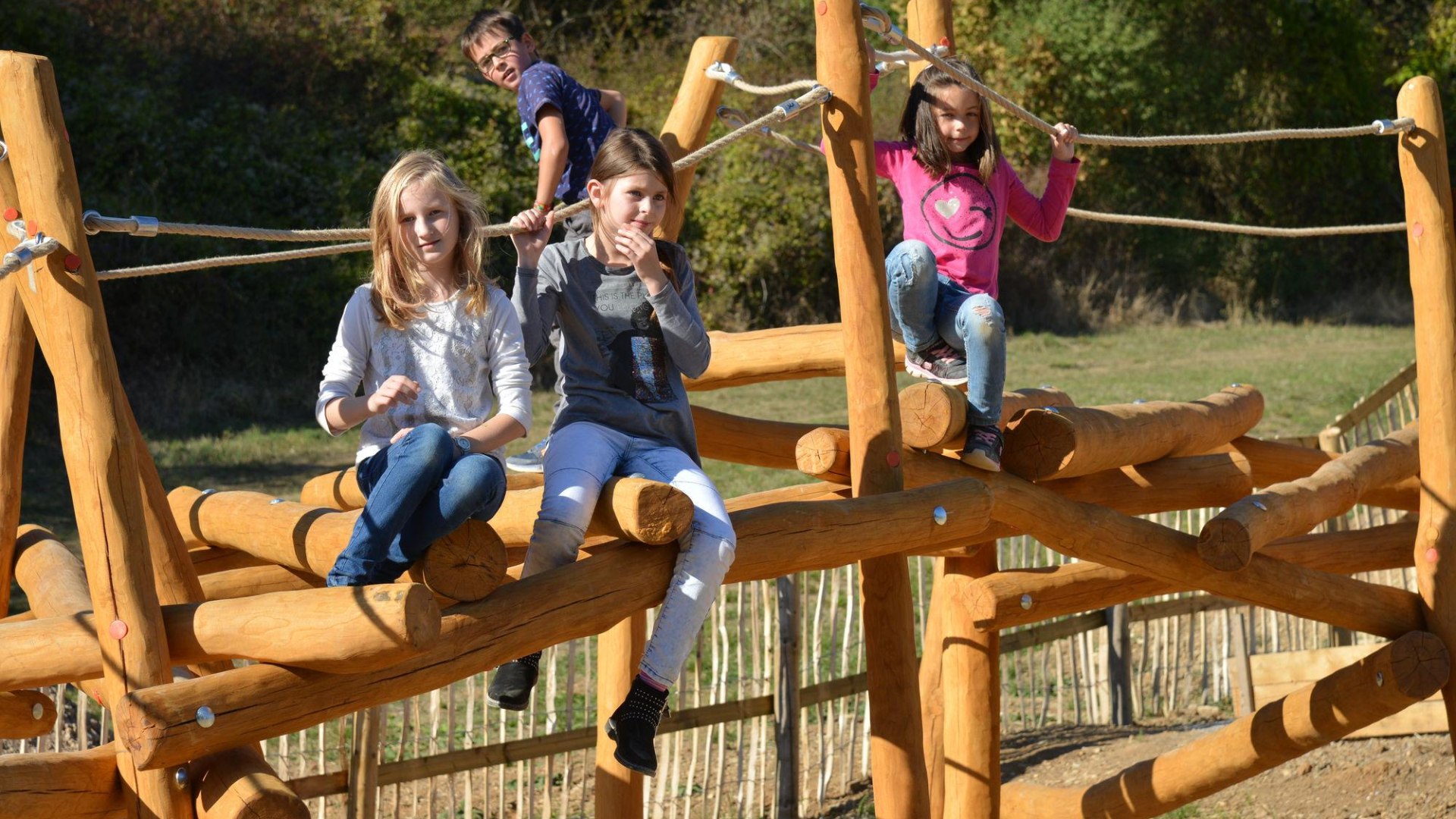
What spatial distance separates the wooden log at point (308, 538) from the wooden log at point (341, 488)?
0.23 m

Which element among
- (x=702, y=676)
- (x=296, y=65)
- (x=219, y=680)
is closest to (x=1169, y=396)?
(x=702, y=676)

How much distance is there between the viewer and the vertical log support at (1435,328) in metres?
4.94

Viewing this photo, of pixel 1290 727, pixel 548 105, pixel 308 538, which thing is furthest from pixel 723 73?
pixel 1290 727

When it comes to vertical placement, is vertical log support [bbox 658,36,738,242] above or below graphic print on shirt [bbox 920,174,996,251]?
above

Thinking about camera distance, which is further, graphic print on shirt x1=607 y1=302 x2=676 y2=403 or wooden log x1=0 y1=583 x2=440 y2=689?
graphic print on shirt x1=607 y1=302 x2=676 y2=403

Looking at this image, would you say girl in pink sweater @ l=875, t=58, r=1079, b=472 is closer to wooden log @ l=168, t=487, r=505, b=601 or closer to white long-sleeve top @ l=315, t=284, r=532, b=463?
white long-sleeve top @ l=315, t=284, r=532, b=463

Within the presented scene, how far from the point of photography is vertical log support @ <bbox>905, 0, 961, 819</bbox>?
504 centimetres

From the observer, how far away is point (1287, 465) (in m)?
5.76

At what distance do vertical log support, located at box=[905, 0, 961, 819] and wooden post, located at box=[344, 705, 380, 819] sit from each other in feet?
6.72

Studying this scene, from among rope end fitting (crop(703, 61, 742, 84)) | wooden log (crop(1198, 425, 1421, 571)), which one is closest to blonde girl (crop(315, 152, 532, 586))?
rope end fitting (crop(703, 61, 742, 84))

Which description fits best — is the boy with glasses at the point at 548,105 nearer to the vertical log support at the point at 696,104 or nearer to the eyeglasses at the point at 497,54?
the eyeglasses at the point at 497,54

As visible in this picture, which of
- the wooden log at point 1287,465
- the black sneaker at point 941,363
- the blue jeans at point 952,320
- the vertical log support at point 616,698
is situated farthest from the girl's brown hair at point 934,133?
the wooden log at point 1287,465

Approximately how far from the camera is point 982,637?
16.6ft

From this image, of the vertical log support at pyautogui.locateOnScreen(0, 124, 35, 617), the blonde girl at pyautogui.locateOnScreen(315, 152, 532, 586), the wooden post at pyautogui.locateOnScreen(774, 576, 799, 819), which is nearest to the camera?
the blonde girl at pyautogui.locateOnScreen(315, 152, 532, 586)
